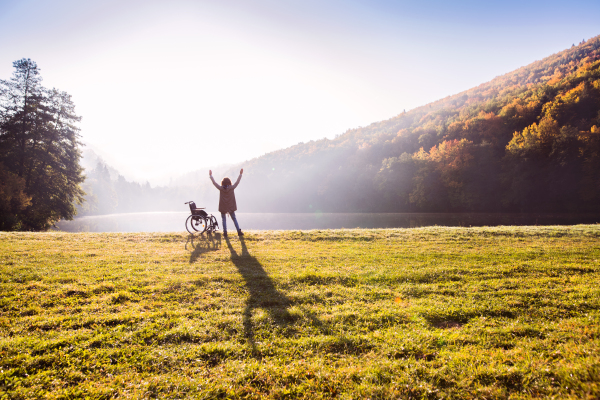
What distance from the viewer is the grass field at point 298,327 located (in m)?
3.18

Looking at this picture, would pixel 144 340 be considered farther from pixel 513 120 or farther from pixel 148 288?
pixel 513 120

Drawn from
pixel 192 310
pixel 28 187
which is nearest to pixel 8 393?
pixel 192 310

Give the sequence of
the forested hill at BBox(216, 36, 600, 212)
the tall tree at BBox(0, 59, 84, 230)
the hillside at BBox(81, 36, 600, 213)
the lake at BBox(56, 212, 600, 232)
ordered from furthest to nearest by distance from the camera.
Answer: the hillside at BBox(81, 36, 600, 213) → the forested hill at BBox(216, 36, 600, 212) → the lake at BBox(56, 212, 600, 232) → the tall tree at BBox(0, 59, 84, 230)

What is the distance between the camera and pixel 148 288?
651 centimetres

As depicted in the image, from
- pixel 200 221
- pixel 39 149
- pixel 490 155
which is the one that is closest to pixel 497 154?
pixel 490 155

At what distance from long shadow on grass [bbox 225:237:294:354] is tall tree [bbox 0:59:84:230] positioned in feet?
113

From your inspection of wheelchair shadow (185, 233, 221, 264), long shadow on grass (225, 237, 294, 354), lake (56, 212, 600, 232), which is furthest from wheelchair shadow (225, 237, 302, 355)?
lake (56, 212, 600, 232)

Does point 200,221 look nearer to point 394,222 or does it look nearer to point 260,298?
point 260,298

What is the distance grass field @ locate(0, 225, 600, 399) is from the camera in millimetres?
3182

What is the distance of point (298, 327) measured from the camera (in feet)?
15.6

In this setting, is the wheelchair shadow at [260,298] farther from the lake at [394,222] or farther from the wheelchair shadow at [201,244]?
the lake at [394,222]

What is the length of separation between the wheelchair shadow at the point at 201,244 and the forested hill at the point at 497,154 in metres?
63.7

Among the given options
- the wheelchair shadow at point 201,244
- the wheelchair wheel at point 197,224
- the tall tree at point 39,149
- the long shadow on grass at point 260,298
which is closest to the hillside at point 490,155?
the tall tree at point 39,149

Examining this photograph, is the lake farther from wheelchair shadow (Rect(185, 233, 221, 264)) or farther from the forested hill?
wheelchair shadow (Rect(185, 233, 221, 264))
